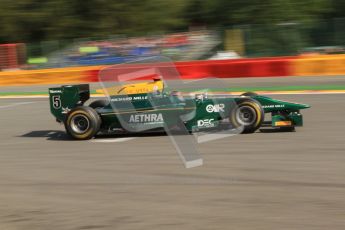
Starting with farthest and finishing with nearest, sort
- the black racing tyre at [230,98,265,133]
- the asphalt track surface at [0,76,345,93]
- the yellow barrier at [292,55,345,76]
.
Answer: the yellow barrier at [292,55,345,76] < the asphalt track surface at [0,76,345,93] < the black racing tyre at [230,98,265,133]

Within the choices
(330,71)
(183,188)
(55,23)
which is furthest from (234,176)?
(55,23)

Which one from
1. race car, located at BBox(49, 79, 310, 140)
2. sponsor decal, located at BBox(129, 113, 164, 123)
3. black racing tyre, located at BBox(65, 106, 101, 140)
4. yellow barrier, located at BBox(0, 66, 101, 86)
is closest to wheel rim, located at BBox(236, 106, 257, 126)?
race car, located at BBox(49, 79, 310, 140)

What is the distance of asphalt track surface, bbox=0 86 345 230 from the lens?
4.48m

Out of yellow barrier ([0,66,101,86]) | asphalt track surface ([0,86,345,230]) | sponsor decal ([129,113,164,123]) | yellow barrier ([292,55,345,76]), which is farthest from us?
yellow barrier ([0,66,101,86])

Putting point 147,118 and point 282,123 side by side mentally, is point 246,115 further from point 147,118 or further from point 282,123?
point 147,118

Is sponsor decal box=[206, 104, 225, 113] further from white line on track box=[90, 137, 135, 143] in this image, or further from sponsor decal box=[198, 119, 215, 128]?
white line on track box=[90, 137, 135, 143]

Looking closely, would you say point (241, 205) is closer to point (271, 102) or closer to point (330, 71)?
point (271, 102)

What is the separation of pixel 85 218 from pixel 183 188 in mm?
1097

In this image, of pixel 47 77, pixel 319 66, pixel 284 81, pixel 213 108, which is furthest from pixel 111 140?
pixel 47 77

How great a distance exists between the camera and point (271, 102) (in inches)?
313

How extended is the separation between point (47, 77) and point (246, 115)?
13184 mm

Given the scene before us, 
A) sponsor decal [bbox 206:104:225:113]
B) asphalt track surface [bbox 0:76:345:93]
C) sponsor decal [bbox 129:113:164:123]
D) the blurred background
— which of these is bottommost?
asphalt track surface [bbox 0:76:345:93]

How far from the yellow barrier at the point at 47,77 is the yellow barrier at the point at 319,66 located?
6.83 m

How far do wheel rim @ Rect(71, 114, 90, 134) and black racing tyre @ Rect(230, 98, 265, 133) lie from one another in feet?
6.81
